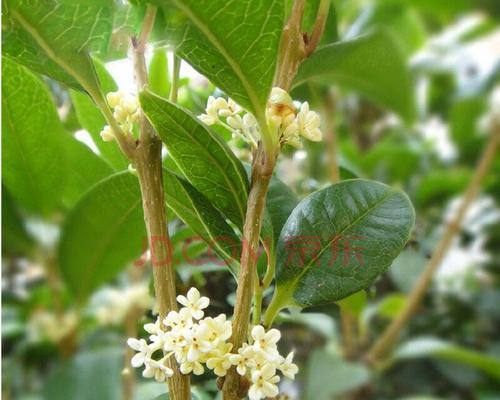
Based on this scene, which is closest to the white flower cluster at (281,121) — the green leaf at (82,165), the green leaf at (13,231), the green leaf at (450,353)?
the green leaf at (82,165)

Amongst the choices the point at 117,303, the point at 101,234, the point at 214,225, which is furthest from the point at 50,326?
the point at 214,225

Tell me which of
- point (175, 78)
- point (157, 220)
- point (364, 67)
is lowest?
point (157, 220)

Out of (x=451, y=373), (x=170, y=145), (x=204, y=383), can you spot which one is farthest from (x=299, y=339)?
(x=170, y=145)

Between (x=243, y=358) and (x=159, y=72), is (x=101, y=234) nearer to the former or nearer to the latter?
(x=159, y=72)

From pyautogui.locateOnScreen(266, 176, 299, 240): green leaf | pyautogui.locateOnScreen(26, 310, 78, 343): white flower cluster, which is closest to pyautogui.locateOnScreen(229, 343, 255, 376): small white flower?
pyautogui.locateOnScreen(266, 176, 299, 240): green leaf

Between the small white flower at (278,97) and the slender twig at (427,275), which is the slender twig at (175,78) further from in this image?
the slender twig at (427,275)

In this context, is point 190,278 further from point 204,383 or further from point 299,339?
point 299,339

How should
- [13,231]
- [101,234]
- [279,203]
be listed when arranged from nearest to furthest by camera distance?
[279,203]
[101,234]
[13,231]

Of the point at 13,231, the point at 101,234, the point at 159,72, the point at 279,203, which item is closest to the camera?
→ the point at 279,203
